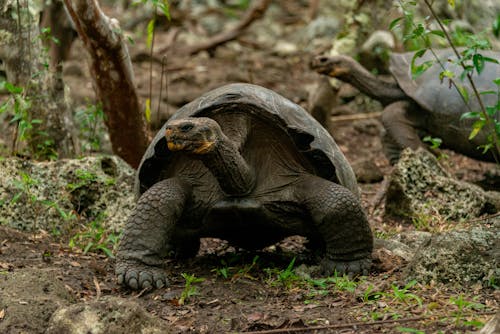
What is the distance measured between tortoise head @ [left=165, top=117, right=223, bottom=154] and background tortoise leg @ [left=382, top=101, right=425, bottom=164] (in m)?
4.36

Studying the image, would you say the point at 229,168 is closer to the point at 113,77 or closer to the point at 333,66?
the point at 113,77

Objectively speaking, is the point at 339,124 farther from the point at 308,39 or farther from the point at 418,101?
the point at 308,39

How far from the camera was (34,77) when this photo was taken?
5.88 m

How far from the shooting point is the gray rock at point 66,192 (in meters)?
5.19

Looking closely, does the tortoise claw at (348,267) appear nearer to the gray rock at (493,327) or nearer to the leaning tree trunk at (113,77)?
the gray rock at (493,327)

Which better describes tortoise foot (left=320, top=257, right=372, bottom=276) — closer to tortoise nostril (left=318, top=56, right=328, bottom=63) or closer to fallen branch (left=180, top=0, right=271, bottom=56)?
tortoise nostril (left=318, top=56, right=328, bottom=63)

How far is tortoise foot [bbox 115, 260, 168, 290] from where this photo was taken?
4.01 m

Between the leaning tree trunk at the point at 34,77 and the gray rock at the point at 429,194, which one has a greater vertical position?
the leaning tree trunk at the point at 34,77

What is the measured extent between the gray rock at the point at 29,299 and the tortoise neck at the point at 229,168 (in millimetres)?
982

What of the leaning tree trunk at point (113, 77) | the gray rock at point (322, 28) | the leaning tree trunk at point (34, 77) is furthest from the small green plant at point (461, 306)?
the gray rock at point (322, 28)

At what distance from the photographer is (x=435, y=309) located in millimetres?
3336

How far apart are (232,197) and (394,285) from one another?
104 centimetres

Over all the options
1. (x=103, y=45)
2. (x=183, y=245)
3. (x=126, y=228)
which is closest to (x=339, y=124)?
(x=103, y=45)

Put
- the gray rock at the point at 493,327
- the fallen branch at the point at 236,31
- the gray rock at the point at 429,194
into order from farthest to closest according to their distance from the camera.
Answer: the fallen branch at the point at 236,31
the gray rock at the point at 429,194
the gray rock at the point at 493,327
